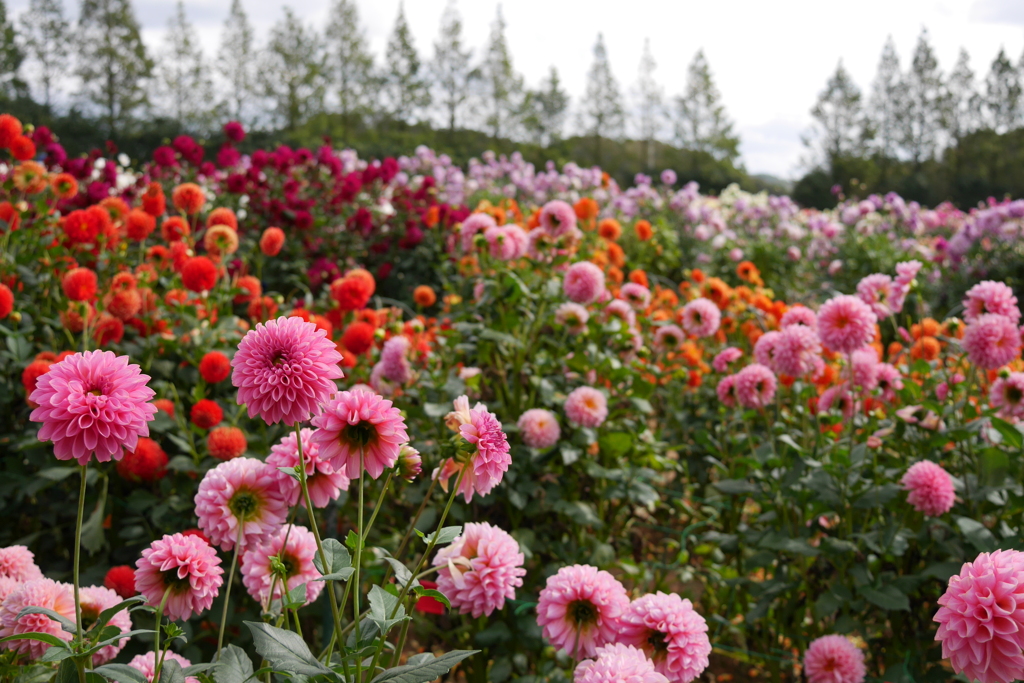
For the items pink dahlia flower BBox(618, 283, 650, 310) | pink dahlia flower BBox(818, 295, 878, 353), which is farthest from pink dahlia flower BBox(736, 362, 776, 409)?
pink dahlia flower BBox(618, 283, 650, 310)

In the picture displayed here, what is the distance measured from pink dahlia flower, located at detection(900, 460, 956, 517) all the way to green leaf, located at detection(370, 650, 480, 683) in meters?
1.27

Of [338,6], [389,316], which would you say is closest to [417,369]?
[389,316]

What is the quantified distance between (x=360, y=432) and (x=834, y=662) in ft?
4.43

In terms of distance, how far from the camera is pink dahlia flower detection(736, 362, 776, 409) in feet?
6.62

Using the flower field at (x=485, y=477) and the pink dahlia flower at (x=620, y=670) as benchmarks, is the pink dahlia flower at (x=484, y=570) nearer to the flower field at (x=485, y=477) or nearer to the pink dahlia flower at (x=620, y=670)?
the flower field at (x=485, y=477)

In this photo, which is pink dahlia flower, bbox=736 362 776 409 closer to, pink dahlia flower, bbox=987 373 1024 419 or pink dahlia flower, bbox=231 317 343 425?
pink dahlia flower, bbox=987 373 1024 419

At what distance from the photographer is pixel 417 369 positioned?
2.08m

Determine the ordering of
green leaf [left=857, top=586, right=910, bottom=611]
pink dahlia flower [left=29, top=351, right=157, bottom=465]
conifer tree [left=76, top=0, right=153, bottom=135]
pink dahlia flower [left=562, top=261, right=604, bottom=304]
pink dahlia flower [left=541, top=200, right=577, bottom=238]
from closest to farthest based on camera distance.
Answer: pink dahlia flower [left=29, top=351, right=157, bottom=465] → green leaf [left=857, top=586, right=910, bottom=611] → pink dahlia flower [left=562, top=261, right=604, bottom=304] → pink dahlia flower [left=541, top=200, right=577, bottom=238] → conifer tree [left=76, top=0, right=153, bottom=135]

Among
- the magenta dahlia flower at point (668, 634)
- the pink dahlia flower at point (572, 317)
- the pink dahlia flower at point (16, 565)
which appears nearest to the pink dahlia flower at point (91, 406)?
the pink dahlia flower at point (16, 565)

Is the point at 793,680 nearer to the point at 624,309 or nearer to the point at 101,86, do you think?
the point at 624,309

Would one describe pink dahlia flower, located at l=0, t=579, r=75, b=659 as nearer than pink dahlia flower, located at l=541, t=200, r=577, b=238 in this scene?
Yes

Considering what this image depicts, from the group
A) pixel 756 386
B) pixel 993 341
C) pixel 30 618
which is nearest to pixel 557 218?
pixel 756 386

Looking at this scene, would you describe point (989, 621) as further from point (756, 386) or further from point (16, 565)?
point (756, 386)

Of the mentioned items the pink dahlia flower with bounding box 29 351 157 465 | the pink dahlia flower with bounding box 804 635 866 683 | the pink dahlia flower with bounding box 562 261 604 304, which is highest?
the pink dahlia flower with bounding box 562 261 604 304
